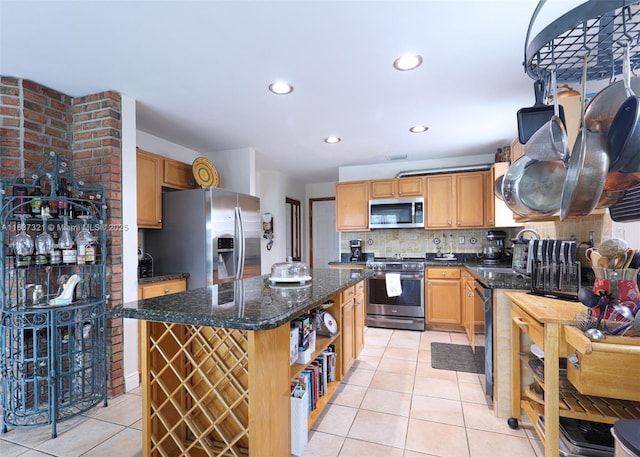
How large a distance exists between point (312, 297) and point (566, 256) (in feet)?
4.97

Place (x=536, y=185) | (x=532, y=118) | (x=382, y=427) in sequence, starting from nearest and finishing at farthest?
(x=532, y=118) < (x=536, y=185) < (x=382, y=427)

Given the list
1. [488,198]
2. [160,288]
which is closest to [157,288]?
[160,288]

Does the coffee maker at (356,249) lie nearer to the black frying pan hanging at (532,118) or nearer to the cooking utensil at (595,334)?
the black frying pan hanging at (532,118)

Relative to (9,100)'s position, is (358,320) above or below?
below

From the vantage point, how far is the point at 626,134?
971 millimetres

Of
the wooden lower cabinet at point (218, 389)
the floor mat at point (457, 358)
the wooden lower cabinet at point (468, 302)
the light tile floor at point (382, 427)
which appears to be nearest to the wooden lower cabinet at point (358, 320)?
the light tile floor at point (382, 427)

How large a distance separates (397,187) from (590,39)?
3.63 metres

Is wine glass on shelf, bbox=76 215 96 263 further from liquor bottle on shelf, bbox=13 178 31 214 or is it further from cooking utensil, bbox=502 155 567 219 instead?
cooking utensil, bbox=502 155 567 219

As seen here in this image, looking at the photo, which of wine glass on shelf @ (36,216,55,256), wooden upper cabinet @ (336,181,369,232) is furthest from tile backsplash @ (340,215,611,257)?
wine glass on shelf @ (36,216,55,256)

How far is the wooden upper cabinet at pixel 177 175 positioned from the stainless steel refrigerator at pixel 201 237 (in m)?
0.15

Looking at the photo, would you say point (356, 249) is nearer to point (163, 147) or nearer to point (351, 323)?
point (351, 323)

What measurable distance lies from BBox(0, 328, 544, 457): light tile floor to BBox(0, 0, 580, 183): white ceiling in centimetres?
233

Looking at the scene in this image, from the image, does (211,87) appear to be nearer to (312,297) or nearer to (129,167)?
(129,167)

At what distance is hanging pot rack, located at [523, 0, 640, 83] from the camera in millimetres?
730
